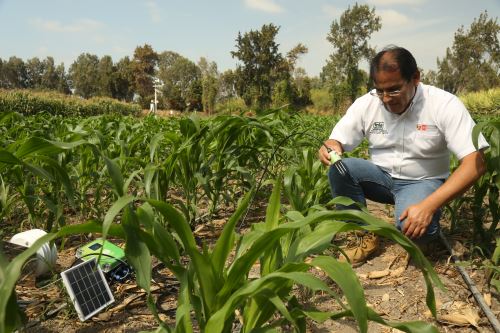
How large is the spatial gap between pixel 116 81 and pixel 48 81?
2124cm

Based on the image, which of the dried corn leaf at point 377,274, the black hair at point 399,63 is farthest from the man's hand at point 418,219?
the black hair at point 399,63

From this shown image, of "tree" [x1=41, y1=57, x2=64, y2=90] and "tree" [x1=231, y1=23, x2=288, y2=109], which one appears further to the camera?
"tree" [x1=41, y1=57, x2=64, y2=90]

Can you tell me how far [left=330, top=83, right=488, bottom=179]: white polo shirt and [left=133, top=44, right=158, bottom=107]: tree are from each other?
46397 mm

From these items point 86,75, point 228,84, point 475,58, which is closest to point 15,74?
point 86,75

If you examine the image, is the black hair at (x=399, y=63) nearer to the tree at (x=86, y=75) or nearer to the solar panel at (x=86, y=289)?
the solar panel at (x=86, y=289)

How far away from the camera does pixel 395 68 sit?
180cm

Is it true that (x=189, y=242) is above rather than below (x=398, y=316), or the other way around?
above

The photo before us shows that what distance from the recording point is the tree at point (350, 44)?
35594 millimetres

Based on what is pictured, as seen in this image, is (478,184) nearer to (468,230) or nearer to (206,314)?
(468,230)

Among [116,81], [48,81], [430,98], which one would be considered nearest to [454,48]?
[116,81]

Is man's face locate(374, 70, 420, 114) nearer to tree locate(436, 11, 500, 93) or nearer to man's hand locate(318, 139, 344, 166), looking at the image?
man's hand locate(318, 139, 344, 166)

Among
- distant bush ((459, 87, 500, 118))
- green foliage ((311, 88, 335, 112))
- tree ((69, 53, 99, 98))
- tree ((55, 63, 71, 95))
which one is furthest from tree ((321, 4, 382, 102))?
tree ((55, 63, 71, 95))

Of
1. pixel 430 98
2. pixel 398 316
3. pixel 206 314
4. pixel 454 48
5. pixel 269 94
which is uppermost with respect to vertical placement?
pixel 454 48

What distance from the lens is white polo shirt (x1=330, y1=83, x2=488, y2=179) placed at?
6.08ft
